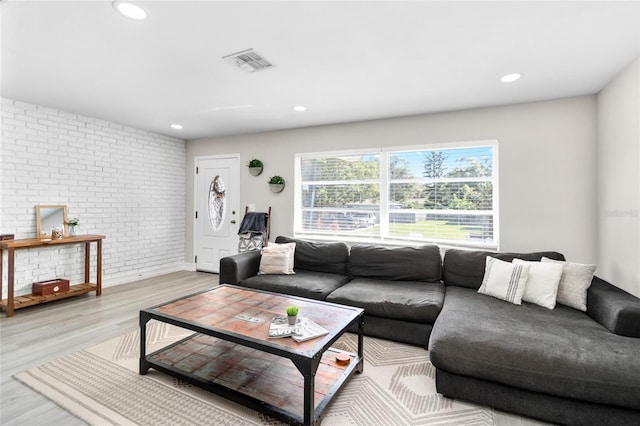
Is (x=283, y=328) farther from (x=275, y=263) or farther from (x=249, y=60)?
(x=249, y=60)

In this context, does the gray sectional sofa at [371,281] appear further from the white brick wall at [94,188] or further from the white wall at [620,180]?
the white brick wall at [94,188]

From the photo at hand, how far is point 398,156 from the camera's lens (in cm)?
401

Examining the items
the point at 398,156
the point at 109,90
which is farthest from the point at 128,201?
the point at 398,156

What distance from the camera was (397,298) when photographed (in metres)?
2.75

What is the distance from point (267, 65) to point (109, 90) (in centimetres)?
183

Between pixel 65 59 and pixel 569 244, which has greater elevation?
pixel 65 59

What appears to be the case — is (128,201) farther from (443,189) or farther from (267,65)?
(443,189)

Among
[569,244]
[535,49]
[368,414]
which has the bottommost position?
[368,414]

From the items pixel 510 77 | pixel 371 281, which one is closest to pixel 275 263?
pixel 371 281

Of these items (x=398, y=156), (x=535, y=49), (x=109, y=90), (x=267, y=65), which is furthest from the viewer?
(x=398, y=156)

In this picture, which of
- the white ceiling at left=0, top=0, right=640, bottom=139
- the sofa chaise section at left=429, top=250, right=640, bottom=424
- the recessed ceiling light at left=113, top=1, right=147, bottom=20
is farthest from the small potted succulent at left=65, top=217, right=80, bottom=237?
the sofa chaise section at left=429, top=250, right=640, bottom=424

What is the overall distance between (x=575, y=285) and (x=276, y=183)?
3659 millimetres

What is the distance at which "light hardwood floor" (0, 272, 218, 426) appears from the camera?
180 centimetres

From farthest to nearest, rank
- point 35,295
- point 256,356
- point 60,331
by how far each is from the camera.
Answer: point 35,295 < point 60,331 < point 256,356
